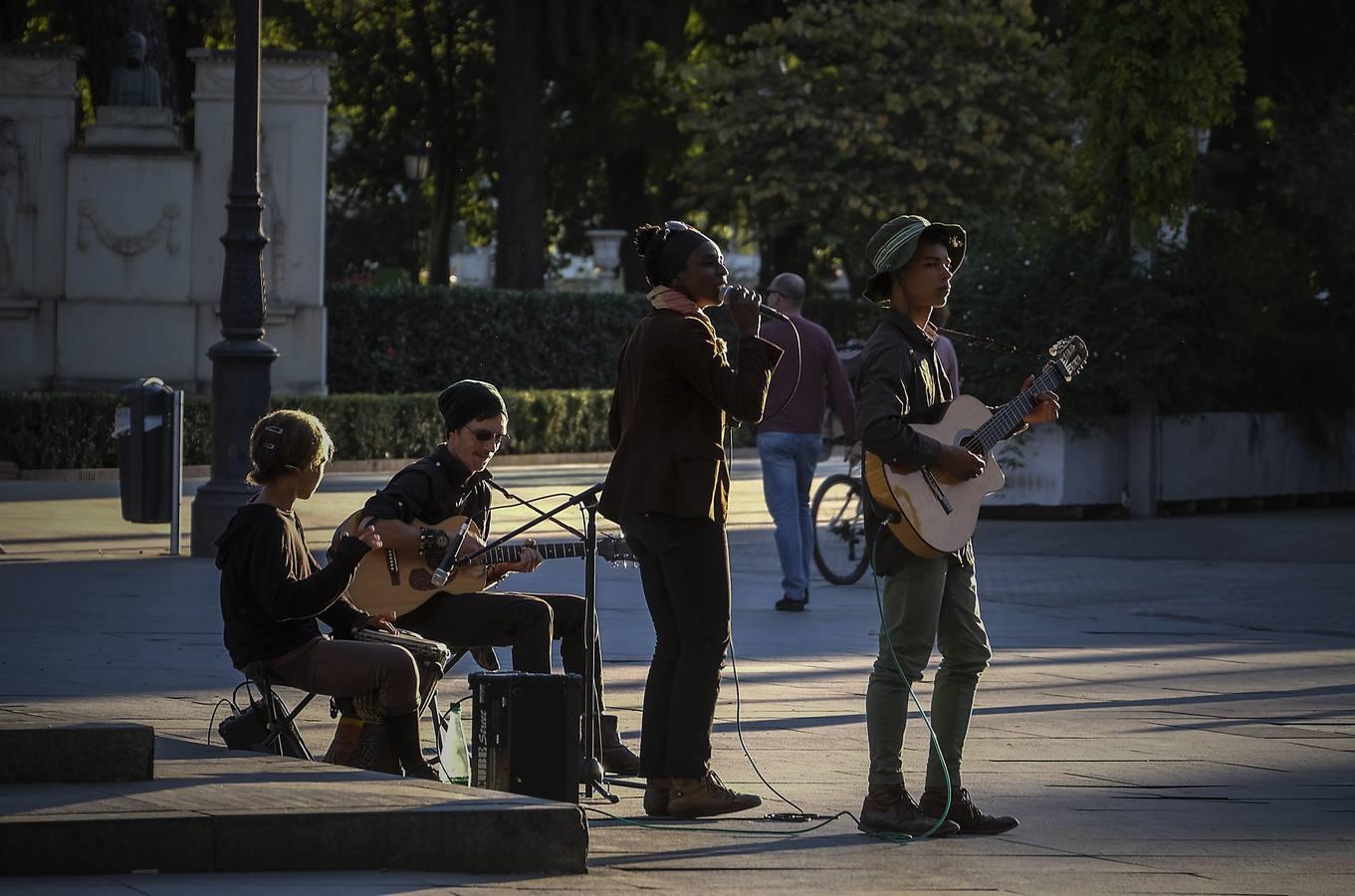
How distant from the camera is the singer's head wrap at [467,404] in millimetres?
7691

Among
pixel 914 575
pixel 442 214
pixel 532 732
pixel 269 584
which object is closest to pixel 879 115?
pixel 442 214

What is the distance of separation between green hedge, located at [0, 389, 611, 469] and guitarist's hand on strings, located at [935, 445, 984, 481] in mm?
18073

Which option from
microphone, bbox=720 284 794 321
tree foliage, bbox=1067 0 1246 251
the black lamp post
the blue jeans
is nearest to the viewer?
microphone, bbox=720 284 794 321

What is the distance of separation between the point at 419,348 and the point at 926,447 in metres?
25.0

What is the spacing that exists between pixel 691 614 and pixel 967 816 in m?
1.04

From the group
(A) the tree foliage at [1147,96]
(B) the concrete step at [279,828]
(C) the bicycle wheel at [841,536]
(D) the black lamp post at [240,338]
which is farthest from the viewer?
(A) the tree foliage at [1147,96]

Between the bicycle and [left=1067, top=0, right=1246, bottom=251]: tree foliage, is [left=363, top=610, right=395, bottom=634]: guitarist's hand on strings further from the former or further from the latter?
[left=1067, top=0, right=1246, bottom=251]: tree foliage

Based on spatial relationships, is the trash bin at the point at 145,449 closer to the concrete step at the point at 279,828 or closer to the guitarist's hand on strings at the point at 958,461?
the concrete step at the point at 279,828

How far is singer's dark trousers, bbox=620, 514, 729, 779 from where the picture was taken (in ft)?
22.5

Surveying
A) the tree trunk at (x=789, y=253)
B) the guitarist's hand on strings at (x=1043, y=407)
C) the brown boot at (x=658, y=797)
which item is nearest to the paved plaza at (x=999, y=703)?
the brown boot at (x=658, y=797)

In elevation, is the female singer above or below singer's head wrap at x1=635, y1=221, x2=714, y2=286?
below

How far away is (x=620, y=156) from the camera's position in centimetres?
4253

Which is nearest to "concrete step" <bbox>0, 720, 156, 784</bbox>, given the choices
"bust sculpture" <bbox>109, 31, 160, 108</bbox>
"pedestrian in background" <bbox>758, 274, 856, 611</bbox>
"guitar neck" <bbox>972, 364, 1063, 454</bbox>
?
"guitar neck" <bbox>972, 364, 1063, 454</bbox>

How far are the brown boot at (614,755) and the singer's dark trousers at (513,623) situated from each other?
0.18 m
